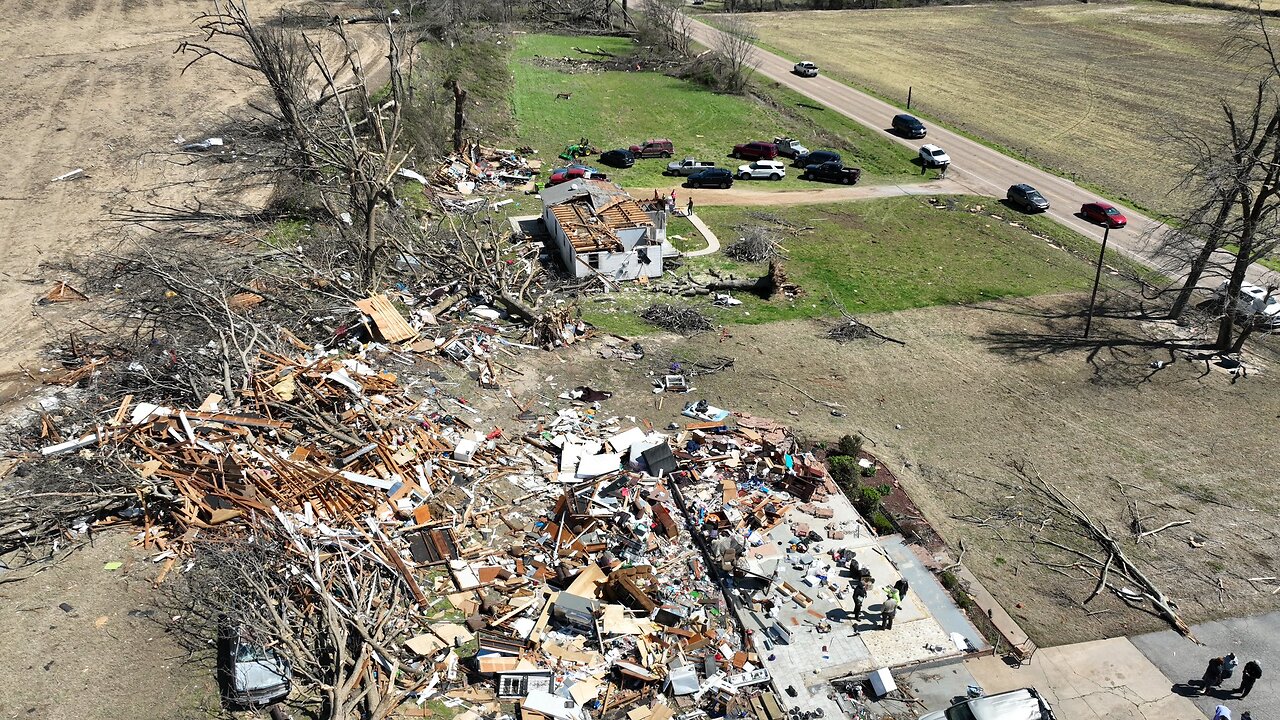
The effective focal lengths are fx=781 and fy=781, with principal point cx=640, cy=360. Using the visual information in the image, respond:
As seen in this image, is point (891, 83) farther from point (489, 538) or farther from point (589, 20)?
point (489, 538)

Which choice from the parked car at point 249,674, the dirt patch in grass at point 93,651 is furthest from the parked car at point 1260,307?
the dirt patch in grass at point 93,651

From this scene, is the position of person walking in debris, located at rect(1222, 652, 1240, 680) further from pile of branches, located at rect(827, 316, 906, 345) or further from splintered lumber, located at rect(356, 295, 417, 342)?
splintered lumber, located at rect(356, 295, 417, 342)

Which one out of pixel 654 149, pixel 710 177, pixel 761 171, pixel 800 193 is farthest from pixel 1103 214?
pixel 654 149

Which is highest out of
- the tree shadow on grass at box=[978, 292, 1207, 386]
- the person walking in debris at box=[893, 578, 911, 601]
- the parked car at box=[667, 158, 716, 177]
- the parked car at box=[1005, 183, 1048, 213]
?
the parked car at box=[667, 158, 716, 177]

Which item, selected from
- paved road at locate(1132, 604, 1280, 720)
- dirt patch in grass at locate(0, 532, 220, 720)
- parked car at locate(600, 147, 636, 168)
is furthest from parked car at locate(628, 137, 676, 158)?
paved road at locate(1132, 604, 1280, 720)

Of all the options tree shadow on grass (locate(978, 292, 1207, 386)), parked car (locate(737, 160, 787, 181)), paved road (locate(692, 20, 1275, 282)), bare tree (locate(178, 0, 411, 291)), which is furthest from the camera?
parked car (locate(737, 160, 787, 181))

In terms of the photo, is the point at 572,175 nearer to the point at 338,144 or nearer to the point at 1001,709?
the point at 338,144
